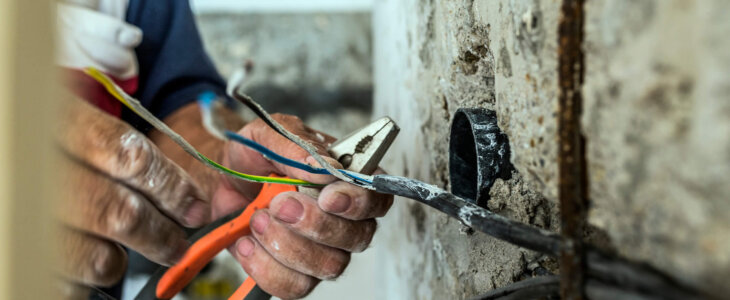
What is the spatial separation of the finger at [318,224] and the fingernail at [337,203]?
1.8 inches

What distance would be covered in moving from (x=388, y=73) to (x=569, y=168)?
1036 millimetres

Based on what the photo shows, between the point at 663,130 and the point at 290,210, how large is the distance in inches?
20.9

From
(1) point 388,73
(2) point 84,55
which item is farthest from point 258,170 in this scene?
(1) point 388,73

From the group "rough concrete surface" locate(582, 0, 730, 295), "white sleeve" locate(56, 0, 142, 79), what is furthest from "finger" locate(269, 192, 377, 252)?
"white sleeve" locate(56, 0, 142, 79)

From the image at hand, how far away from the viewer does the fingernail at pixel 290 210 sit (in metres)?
0.77

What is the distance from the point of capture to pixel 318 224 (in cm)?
79

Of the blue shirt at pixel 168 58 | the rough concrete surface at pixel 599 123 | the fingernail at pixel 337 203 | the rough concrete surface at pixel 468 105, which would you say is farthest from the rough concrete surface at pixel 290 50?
the fingernail at pixel 337 203

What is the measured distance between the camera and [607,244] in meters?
0.41

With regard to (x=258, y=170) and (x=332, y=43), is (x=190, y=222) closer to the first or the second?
(x=258, y=170)

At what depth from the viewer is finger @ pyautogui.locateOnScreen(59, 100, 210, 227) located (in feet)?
2.04

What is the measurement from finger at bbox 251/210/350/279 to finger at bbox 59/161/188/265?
152 millimetres

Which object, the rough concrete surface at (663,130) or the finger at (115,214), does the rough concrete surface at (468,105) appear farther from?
the finger at (115,214)

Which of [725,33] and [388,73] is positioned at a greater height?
[725,33]

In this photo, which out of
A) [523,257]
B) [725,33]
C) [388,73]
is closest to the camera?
[725,33]
